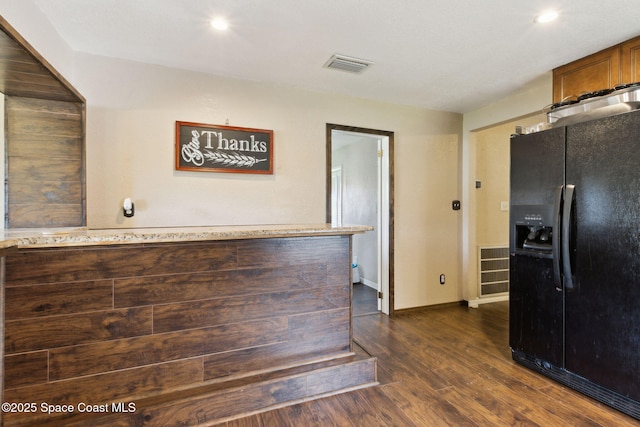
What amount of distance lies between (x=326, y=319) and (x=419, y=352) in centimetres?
111

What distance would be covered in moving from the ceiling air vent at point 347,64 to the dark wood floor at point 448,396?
2.25 meters

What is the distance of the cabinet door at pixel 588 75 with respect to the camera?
7.53ft

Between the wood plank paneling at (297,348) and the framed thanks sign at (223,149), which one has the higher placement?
the framed thanks sign at (223,149)

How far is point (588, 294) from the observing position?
1.94 meters

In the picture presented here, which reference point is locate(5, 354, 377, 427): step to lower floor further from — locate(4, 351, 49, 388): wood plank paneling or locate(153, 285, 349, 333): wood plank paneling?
locate(153, 285, 349, 333): wood plank paneling

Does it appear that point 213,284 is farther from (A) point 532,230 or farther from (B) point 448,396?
(A) point 532,230

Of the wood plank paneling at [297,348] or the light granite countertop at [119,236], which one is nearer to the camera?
the light granite countertop at [119,236]

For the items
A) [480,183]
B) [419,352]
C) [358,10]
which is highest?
[358,10]

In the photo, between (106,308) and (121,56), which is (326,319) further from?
(121,56)

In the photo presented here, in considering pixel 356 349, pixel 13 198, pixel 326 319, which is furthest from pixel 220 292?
pixel 13 198

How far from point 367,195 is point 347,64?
94.1 inches

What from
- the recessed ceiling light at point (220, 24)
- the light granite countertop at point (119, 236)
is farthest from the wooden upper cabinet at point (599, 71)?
the recessed ceiling light at point (220, 24)

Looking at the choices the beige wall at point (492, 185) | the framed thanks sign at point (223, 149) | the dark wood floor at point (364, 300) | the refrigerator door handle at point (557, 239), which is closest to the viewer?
the refrigerator door handle at point (557, 239)

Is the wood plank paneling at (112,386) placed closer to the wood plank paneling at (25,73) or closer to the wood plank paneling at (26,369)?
the wood plank paneling at (26,369)
